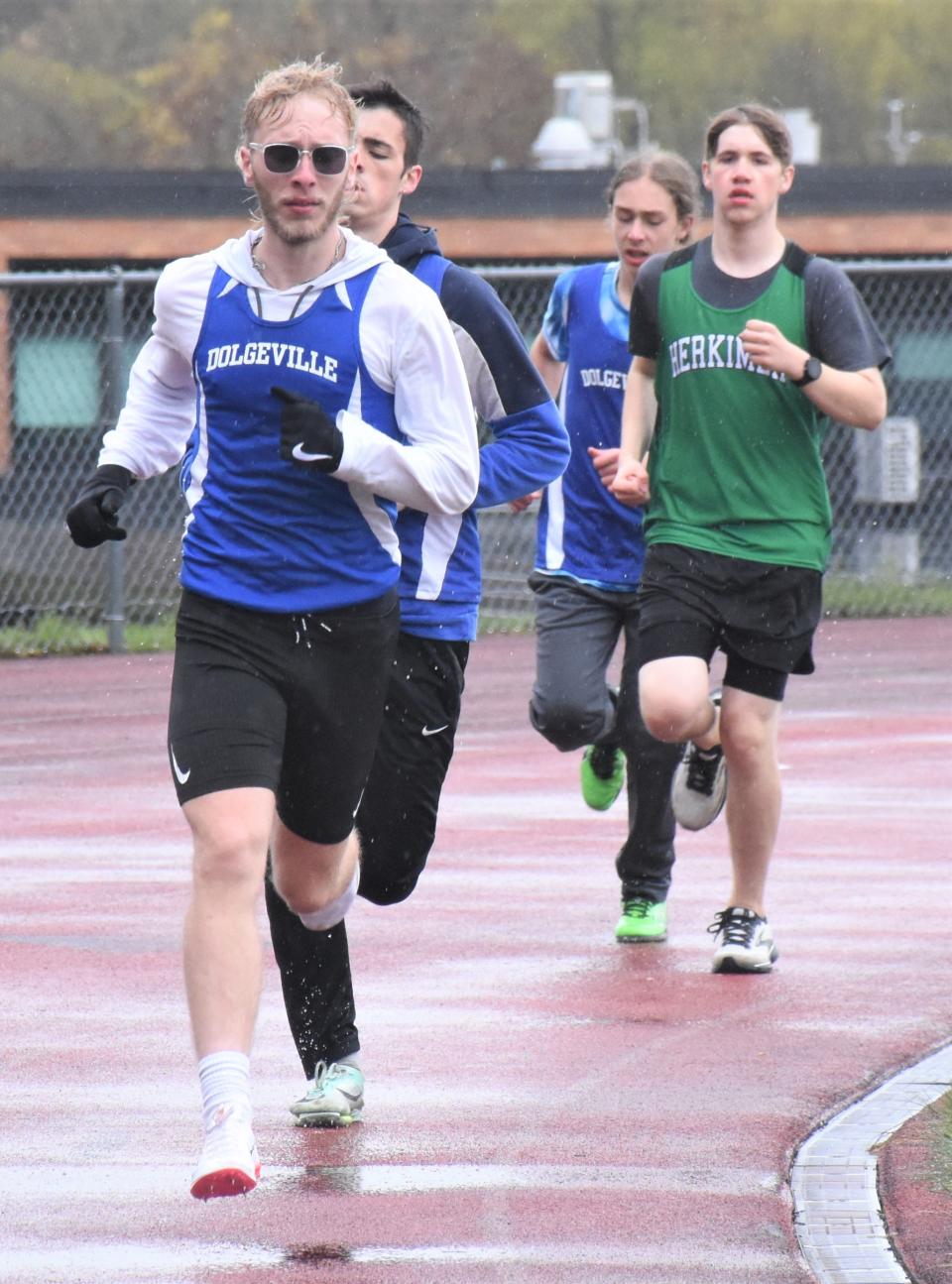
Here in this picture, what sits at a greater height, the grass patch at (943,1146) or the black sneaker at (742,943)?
the black sneaker at (742,943)

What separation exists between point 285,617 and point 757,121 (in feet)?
8.64

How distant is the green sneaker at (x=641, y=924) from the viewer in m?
7.63

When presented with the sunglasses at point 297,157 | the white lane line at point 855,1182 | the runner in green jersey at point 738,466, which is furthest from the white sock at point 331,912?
the runner in green jersey at point 738,466

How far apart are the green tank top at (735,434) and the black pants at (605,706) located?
67cm

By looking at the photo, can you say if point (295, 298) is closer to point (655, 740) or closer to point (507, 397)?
point (507, 397)

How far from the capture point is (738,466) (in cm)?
691

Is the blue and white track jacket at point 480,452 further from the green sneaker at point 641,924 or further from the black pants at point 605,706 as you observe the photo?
the green sneaker at point 641,924

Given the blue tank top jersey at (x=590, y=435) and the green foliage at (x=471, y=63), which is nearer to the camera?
the blue tank top jersey at (x=590, y=435)

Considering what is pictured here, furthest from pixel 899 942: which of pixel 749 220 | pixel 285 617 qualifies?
pixel 285 617

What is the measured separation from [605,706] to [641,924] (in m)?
0.65

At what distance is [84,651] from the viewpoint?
16.4 m

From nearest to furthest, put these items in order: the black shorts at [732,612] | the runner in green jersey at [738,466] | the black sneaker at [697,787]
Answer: the runner in green jersey at [738,466], the black shorts at [732,612], the black sneaker at [697,787]

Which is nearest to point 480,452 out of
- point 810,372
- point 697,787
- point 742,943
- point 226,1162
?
point 810,372

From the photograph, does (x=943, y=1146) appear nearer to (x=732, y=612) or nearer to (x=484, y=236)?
(x=732, y=612)
